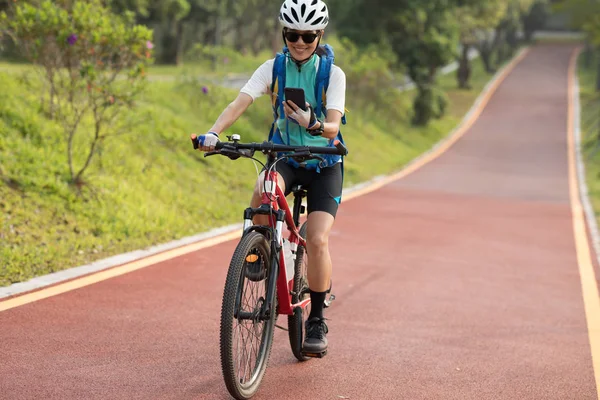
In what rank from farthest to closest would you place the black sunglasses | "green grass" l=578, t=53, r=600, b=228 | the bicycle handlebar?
"green grass" l=578, t=53, r=600, b=228
the black sunglasses
the bicycle handlebar

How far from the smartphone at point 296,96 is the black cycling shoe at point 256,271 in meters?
0.85

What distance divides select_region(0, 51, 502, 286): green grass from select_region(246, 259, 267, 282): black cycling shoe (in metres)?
2.86

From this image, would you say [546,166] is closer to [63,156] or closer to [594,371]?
[63,156]

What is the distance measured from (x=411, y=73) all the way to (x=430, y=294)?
24076mm

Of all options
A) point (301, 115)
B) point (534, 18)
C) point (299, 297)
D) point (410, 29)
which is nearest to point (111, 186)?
point (299, 297)

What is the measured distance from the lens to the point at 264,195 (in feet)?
16.6

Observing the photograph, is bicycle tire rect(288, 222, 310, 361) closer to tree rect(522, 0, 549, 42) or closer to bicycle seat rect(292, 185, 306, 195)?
bicycle seat rect(292, 185, 306, 195)

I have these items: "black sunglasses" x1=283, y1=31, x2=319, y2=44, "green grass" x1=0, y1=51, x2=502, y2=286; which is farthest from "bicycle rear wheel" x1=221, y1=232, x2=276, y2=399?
"green grass" x1=0, y1=51, x2=502, y2=286

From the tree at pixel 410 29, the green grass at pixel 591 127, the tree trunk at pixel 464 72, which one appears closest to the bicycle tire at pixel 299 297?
the green grass at pixel 591 127

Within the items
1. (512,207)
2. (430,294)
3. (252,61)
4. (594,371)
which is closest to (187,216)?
(430,294)

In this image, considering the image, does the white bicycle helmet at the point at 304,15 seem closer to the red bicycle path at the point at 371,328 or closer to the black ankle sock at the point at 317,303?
the black ankle sock at the point at 317,303

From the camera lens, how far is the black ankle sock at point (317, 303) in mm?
5645

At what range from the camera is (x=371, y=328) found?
691 centimetres

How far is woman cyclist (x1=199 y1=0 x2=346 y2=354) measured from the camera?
505cm
